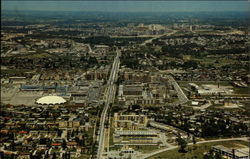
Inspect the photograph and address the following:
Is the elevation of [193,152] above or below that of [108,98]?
below

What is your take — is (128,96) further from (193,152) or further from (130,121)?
(193,152)

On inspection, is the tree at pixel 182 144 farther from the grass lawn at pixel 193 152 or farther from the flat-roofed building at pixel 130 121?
the flat-roofed building at pixel 130 121

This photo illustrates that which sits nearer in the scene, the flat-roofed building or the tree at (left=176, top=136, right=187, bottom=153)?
the tree at (left=176, top=136, right=187, bottom=153)

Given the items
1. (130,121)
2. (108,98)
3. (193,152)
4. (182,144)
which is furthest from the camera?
(108,98)

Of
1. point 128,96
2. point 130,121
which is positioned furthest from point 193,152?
point 128,96

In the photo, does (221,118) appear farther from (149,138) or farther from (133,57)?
(133,57)

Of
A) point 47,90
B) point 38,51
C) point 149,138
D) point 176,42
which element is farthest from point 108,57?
point 149,138

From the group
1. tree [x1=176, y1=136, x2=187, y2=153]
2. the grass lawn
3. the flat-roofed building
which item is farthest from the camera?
the flat-roofed building

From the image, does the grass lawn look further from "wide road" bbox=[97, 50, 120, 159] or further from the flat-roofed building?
the flat-roofed building

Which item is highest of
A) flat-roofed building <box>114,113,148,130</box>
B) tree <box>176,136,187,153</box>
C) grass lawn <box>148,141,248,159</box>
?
flat-roofed building <box>114,113,148,130</box>
